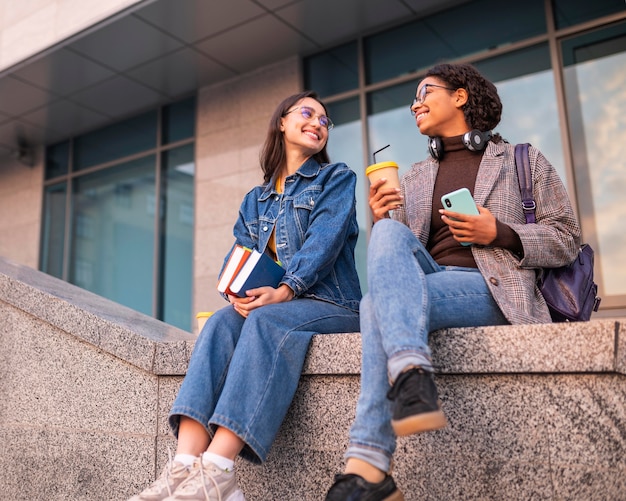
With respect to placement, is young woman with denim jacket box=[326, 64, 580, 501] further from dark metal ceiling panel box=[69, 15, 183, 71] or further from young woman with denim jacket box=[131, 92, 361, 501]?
dark metal ceiling panel box=[69, 15, 183, 71]

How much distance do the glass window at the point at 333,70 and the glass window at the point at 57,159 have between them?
16.3 feet

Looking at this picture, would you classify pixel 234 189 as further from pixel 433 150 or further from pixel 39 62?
pixel 433 150

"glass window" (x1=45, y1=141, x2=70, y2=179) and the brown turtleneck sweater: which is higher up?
"glass window" (x1=45, y1=141, x2=70, y2=179)

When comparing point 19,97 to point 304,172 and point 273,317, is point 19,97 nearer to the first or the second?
point 304,172

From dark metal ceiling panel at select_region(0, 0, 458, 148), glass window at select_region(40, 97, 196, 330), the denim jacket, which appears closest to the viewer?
the denim jacket

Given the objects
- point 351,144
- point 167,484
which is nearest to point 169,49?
point 351,144

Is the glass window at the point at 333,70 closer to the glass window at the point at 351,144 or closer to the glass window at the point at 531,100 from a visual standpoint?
the glass window at the point at 351,144

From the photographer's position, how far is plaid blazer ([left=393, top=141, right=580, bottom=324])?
2.27 meters

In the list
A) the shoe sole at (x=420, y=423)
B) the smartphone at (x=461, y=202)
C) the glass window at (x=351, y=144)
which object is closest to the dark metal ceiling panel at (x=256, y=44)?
the glass window at (x=351, y=144)

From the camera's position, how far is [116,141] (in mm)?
9664

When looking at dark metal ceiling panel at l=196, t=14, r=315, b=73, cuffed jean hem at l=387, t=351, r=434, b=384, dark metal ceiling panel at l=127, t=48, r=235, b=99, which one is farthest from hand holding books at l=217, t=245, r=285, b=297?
dark metal ceiling panel at l=127, t=48, r=235, b=99

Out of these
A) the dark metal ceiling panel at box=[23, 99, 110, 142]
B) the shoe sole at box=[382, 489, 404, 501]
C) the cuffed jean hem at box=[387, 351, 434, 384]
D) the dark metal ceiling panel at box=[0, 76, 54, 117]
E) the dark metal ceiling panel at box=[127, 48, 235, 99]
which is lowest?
the shoe sole at box=[382, 489, 404, 501]

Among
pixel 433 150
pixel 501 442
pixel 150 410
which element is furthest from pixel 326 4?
pixel 501 442

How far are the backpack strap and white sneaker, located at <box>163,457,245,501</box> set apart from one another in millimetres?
1570
